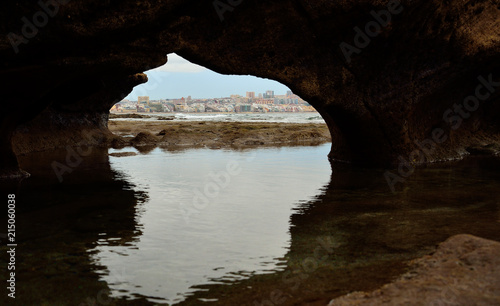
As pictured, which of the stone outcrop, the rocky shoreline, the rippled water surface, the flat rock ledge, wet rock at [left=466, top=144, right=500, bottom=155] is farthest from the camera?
the rocky shoreline

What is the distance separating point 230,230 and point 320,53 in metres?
7.03

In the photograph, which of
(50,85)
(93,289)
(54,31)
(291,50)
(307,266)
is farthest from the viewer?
(291,50)

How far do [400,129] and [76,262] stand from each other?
35.0ft

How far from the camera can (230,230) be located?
691 centimetres

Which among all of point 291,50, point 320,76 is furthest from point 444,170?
point 291,50

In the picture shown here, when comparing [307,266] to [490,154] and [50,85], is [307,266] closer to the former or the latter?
[50,85]

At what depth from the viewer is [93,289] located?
Result: 473cm

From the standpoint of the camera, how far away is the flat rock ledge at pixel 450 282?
391cm

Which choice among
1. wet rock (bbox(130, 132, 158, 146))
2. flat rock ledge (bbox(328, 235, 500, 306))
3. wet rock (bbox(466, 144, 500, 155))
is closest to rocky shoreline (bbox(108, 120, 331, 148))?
wet rock (bbox(130, 132, 158, 146))

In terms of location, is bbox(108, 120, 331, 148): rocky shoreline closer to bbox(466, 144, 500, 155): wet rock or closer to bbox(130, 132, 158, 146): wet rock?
bbox(130, 132, 158, 146): wet rock

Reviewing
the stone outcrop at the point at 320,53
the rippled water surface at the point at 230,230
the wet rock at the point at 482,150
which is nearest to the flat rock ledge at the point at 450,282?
the rippled water surface at the point at 230,230

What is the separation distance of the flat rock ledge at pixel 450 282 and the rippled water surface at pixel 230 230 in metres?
0.34

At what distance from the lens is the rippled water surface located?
4.78 meters

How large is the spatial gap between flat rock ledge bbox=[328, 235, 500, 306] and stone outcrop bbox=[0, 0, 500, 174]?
6935mm
